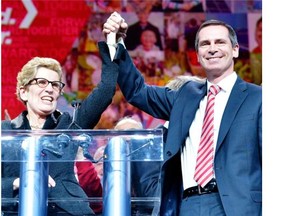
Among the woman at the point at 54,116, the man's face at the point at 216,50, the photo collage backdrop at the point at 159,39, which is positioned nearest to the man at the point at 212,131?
the man's face at the point at 216,50

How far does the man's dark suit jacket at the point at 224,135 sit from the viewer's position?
2.82 metres

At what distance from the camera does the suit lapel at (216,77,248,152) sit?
9.42ft

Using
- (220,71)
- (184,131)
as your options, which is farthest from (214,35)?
(184,131)

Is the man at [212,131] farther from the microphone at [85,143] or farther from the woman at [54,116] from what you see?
the microphone at [85,143]

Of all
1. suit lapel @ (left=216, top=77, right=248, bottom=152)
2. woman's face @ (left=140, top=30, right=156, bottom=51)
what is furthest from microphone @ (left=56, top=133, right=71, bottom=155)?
woman's face @ (left=140, top=30, right=156, bottom=51)

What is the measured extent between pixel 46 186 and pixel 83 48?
11.4 ft

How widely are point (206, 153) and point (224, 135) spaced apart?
0.08m

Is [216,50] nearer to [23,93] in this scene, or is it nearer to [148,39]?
[23,93]

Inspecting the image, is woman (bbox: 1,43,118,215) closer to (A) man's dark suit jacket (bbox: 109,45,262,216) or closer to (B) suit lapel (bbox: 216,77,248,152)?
(A) man's dark suit jacket (bbox: 109,45,262,216)

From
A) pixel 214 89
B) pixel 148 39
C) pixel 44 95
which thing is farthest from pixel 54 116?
pixel 148 39

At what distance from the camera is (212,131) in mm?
2887

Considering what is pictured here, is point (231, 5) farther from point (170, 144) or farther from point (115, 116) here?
point (170, 144)

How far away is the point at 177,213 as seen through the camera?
296 cm

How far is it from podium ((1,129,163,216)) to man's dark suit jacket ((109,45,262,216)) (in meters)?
0.16
